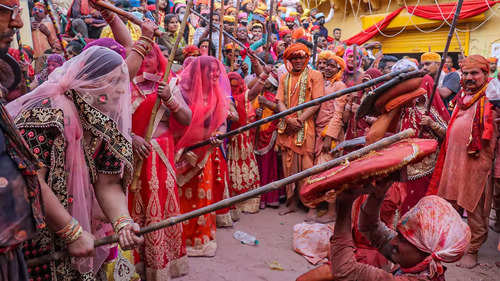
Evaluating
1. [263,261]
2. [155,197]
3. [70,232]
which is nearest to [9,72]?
[70,232]

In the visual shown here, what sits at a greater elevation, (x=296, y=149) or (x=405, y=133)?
(x=405, y=133)

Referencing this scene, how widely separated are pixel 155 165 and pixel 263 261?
6.00ft

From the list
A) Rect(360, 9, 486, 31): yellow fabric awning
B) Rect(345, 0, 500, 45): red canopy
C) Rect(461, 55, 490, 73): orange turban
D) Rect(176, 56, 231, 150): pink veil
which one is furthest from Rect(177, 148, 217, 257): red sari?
Rect(360, 9, 486, 31): yellow fabric awning

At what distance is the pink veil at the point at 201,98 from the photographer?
3.98m

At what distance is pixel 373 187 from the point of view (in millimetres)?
1870

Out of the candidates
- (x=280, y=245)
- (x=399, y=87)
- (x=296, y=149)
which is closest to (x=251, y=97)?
(x=296, y=149)

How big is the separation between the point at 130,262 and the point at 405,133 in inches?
100

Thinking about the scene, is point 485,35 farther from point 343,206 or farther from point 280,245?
point 343,206

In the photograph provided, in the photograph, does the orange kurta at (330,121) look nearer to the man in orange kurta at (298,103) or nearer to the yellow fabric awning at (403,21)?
the man in orange kurta at (298,103)

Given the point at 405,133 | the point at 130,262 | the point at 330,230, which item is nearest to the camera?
the point at 405,133

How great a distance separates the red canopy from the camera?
1424cm

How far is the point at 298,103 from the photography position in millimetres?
5852

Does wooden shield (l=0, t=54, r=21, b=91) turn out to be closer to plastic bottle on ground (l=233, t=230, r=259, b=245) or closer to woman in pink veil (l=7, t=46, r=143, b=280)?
woman in pink veil (l=7, t=46, r=143, b=280)

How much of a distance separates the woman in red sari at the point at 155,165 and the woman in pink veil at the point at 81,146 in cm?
115
